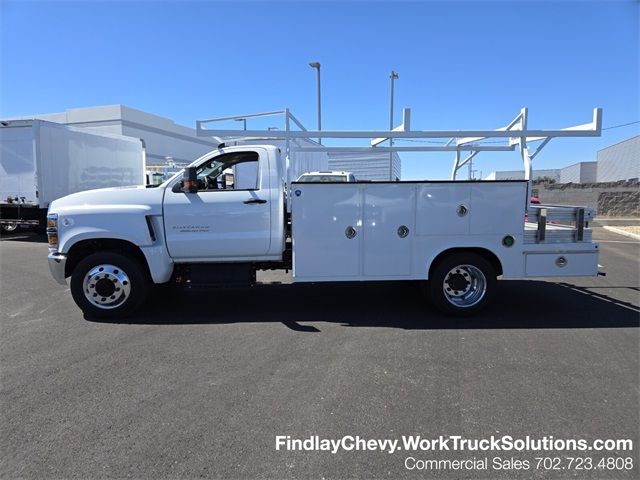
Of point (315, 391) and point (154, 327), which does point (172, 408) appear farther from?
point (154, 327)

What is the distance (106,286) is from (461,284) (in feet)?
15.4

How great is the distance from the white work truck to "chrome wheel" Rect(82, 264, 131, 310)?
0.5 inches

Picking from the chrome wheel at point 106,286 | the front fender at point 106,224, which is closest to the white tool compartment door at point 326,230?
the front fender at point 106,224

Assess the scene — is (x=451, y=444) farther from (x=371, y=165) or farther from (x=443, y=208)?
(x=371, y=165)

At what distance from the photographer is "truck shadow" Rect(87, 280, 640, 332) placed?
5.63 metres

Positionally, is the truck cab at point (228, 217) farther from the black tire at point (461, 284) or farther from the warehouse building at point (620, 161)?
the warehouse building at point (620, 161)

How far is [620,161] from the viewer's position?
42156 mm

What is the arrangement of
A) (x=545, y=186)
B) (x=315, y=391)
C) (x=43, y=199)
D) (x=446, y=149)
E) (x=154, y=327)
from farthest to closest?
(x=545, y=186) → (x=43, y=199) → (x=446, y=149) → (x=154, y=327) → (x=315, y=391)

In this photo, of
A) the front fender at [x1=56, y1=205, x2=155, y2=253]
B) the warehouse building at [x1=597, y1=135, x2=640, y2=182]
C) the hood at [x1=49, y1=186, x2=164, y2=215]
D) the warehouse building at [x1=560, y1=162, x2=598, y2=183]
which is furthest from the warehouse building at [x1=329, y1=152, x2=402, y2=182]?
the warehouse building at [x1=560, y1=162, x2=598, y2=183]

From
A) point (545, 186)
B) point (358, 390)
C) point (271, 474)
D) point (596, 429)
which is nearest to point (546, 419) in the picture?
point (596, 429)

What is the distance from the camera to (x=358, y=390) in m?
3.76

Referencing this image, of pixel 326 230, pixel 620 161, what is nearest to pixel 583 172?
pixel 620 161

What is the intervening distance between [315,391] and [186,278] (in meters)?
3.00

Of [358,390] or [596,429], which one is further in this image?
[358,390]
